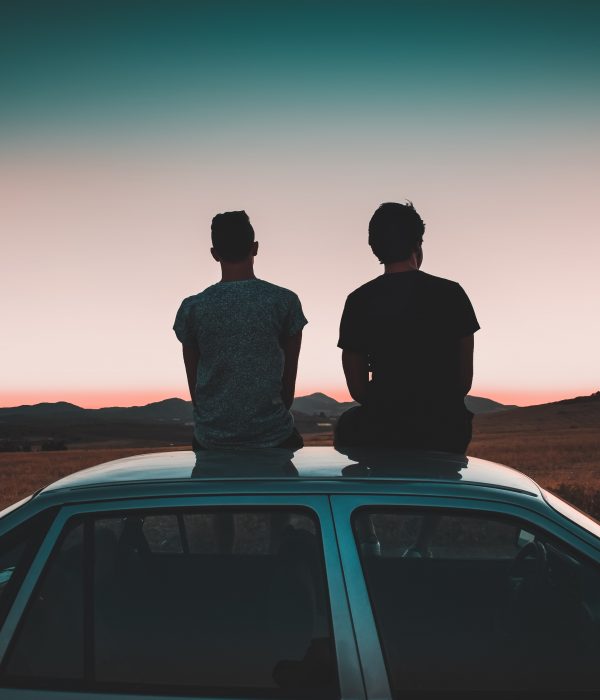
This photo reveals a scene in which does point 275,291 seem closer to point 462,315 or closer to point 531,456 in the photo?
point 462,315

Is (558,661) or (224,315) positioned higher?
(224,315)

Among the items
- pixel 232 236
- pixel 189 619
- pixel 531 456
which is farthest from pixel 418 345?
pixel 531 456

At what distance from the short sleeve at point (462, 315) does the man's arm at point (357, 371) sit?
507mm

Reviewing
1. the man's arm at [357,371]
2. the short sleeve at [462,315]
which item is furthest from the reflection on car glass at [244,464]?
the short sleeve at [462,315]

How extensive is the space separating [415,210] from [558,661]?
262cm

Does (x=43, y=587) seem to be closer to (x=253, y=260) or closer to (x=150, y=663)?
(x=150, y=663)

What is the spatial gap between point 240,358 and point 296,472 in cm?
145

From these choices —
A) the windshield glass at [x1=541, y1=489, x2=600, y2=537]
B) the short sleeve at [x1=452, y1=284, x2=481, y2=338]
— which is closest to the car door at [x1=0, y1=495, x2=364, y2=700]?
the windshield glass at [x1=541, y1=489, x2=600, y2=537]

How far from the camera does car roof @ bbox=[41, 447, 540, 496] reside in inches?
93.8

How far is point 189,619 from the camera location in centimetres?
235

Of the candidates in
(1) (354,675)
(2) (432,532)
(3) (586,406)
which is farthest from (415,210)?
(3) (586,406)

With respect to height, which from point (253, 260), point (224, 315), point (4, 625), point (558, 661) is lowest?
point (558, 661)

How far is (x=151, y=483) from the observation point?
7.99ft

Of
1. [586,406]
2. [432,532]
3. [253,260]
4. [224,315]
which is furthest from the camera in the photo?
[586,406]
